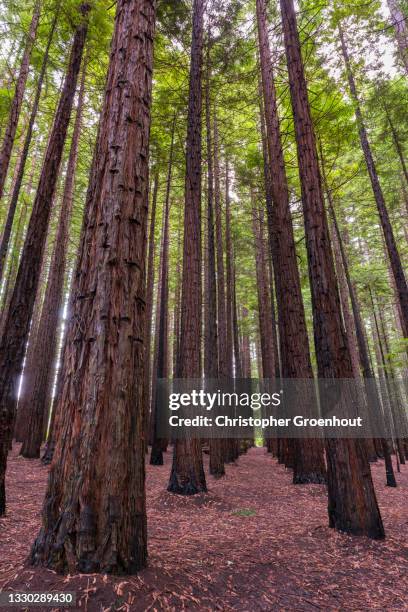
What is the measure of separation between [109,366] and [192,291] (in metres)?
5.15

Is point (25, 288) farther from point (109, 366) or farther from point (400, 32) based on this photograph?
point (400, 32)

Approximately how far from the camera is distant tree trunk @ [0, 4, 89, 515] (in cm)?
474

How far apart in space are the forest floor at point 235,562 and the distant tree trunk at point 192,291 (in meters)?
0.41

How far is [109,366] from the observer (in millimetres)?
2645

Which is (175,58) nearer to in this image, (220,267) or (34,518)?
(220,267)

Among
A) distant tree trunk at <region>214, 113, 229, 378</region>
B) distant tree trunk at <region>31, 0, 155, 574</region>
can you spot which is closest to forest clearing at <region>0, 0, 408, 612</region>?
distant tree trunk at <region>31, 0, 155, 574</region>

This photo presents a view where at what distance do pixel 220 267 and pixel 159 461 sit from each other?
7270 millimetres

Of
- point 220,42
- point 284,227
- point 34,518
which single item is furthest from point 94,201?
point 220,42

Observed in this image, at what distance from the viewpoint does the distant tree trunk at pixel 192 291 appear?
6.98 meters
